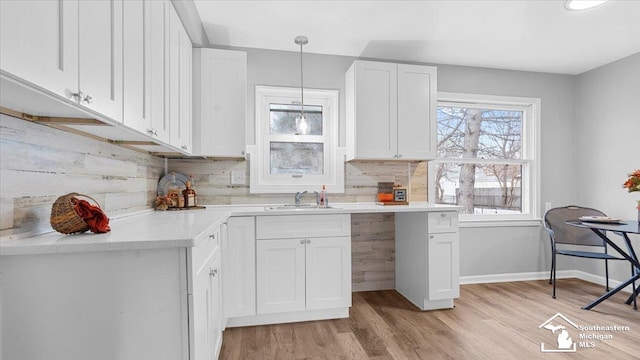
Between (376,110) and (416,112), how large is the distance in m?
0.40

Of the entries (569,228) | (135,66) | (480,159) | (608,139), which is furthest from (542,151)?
(135,66)

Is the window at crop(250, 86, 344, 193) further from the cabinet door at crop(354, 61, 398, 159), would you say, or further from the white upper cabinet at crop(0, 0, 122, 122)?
the white upper cabinet at crop(0, 0, 122, 122)

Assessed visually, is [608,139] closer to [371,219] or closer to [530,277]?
[530,277]

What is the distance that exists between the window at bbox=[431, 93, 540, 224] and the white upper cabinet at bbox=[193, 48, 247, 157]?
2084mm

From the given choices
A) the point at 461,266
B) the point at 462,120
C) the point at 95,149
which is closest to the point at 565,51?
the point at 462,120

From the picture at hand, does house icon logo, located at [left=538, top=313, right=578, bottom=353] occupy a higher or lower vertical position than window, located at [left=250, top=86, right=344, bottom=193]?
lower

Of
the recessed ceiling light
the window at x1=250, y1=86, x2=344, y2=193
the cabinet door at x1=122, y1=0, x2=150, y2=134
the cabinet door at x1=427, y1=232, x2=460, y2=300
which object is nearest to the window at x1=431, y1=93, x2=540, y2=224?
the cabinet door at x1=427, y1=232, x2=460, y2=300

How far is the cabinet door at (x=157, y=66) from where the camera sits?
5.21 feet

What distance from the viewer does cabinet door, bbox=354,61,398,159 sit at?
2887 millimetres

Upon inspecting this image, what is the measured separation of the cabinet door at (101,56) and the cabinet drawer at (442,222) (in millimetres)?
2313

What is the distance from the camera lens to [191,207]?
2646 millimetres

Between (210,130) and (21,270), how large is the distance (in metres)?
1.72

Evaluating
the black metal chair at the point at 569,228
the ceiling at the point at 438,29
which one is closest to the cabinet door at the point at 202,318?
the ceiling at the point at 438,29

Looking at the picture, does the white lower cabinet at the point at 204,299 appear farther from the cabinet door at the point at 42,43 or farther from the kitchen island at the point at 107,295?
the cabinet door at the point at 42,43
